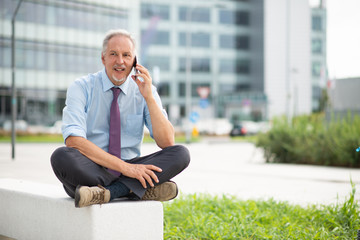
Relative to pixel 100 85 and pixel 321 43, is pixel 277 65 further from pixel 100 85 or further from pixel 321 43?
pixel 100 85

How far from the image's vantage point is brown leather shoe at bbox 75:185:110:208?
9.52 feet

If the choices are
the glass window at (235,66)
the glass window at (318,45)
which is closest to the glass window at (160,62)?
the glass window at (235,66)

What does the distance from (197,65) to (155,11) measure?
30.8 ft

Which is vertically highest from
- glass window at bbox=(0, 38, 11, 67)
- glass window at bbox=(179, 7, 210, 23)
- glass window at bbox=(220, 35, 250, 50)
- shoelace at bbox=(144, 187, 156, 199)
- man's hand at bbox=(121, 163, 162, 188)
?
glass window at bbox=(179, 7, 210, 23)

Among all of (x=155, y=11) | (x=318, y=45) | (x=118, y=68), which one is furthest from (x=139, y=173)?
(x=318, y=45)

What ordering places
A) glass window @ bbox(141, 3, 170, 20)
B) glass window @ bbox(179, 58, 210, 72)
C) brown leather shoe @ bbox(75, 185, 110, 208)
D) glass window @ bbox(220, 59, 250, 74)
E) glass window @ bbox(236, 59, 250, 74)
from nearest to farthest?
brown leather shoe @ bbox(75, 185, 110, 208) → glass window @ bbox(141, 3, 170, 20) → glass window @ bbox(179, 58, 210, 72) → glass window @ bbox(220, 59, 250, 74) → glass window @ bbox(236, 59, 250, 74)

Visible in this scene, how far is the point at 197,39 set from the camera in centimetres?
6209

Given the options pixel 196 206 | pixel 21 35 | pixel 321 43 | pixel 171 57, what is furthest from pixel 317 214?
pixel 321 43

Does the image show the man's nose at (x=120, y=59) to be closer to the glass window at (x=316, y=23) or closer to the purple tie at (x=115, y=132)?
the purple tie at (x=115, y=132)

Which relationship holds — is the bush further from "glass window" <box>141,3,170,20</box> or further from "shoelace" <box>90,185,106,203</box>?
"glass window" <box>141,3,170,20</box>

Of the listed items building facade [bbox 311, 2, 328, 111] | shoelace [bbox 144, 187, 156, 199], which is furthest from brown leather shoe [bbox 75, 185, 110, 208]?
building facade [bbox 311, 2, 328, 111]

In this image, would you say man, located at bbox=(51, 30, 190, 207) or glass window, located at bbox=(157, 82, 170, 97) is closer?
man, located at bbox=(51, 30, 190, 207)

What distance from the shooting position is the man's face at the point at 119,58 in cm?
339

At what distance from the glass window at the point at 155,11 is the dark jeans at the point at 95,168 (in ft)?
193
